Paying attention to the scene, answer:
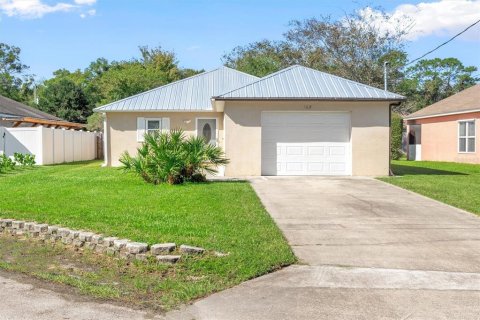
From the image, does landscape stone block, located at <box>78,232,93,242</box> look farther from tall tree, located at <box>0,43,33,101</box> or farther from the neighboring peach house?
tall tree, located at <box>0,43,33,101</box>

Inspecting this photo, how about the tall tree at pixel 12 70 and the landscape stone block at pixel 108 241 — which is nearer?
the landscape stone block at pixel 108 241

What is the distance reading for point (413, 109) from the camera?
172 ft

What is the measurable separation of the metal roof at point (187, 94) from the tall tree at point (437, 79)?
36.1m

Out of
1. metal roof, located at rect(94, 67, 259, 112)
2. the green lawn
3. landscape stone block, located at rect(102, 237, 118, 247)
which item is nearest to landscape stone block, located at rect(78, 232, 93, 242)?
landscape stone block, located at rect(102, 237, 118, 247)

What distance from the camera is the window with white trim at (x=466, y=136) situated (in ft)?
83.7

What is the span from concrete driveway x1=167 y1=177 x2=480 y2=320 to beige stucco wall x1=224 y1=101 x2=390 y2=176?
237 inches

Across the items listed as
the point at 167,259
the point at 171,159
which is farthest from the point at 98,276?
the point at 171,159

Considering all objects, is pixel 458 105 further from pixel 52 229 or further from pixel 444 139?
pixel 52 229

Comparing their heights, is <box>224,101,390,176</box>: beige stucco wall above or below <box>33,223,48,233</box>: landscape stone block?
above

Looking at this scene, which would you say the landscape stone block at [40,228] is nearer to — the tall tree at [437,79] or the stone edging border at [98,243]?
the stone edging border at [98,243]

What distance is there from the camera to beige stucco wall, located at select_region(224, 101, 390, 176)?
16.7 m

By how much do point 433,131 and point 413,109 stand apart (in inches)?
965

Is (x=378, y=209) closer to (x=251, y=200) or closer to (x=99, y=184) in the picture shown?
(x=251, y=200)

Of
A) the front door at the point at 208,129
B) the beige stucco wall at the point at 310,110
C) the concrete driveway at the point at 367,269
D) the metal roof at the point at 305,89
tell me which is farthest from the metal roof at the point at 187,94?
the concrete driveway at the point at 367,269
